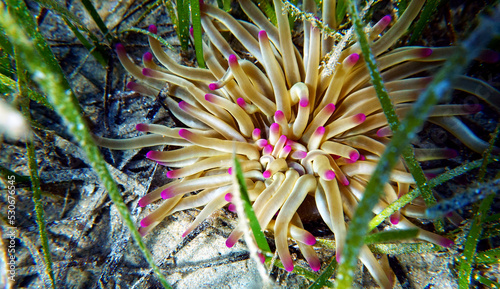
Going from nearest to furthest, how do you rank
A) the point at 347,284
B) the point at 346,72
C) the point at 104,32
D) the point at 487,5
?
1. the point at 347,284
2. the point at 346,72
3. the point at 487,5
4. the point at 104,32

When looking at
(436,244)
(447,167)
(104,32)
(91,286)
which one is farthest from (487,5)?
(91,286)

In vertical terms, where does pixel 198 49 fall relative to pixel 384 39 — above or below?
below

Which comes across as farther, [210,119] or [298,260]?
[210,119]

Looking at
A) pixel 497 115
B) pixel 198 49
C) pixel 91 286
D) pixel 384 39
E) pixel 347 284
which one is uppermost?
pixel 384 39

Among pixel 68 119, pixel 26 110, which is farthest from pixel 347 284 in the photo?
pixel 26 110

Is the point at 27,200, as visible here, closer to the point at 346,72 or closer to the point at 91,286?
the point at 91,286

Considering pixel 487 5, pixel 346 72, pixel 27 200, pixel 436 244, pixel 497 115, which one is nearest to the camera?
pixel 436 244
